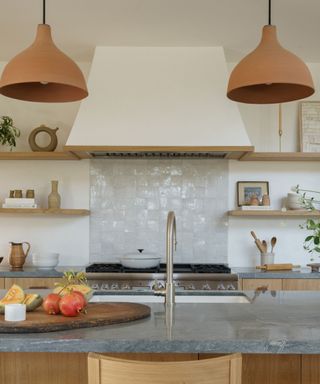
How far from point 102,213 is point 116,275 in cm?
92

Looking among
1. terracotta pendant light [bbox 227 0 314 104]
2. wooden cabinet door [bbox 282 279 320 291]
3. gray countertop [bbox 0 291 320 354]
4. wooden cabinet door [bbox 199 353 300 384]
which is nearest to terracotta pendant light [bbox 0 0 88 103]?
terracotta pendant light [bbox 227 0 314 104]

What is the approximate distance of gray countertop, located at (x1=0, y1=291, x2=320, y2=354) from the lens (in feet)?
5.49

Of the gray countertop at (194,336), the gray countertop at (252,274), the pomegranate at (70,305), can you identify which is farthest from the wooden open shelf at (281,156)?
the pomegranate at (70,305)

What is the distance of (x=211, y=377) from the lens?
1374 millimetres

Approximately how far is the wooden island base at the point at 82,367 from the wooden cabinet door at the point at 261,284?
2.11 m

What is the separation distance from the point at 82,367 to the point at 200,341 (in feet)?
1.93

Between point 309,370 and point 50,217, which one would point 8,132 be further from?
point 309,370

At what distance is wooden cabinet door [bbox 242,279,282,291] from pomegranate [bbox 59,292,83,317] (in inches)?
92.4

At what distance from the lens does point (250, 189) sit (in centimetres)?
475

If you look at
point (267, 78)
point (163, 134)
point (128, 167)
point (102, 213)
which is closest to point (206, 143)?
point (163, 134)

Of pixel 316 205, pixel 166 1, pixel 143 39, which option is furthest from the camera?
pixel 316 205

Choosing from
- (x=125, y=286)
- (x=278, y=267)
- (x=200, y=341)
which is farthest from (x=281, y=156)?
(x=200, y=341)

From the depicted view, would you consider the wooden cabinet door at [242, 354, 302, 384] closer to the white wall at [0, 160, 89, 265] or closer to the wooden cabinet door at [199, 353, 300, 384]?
the wooden cabinet door at [199, 353, 300, 384]

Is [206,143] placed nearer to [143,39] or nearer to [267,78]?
[143,39]
